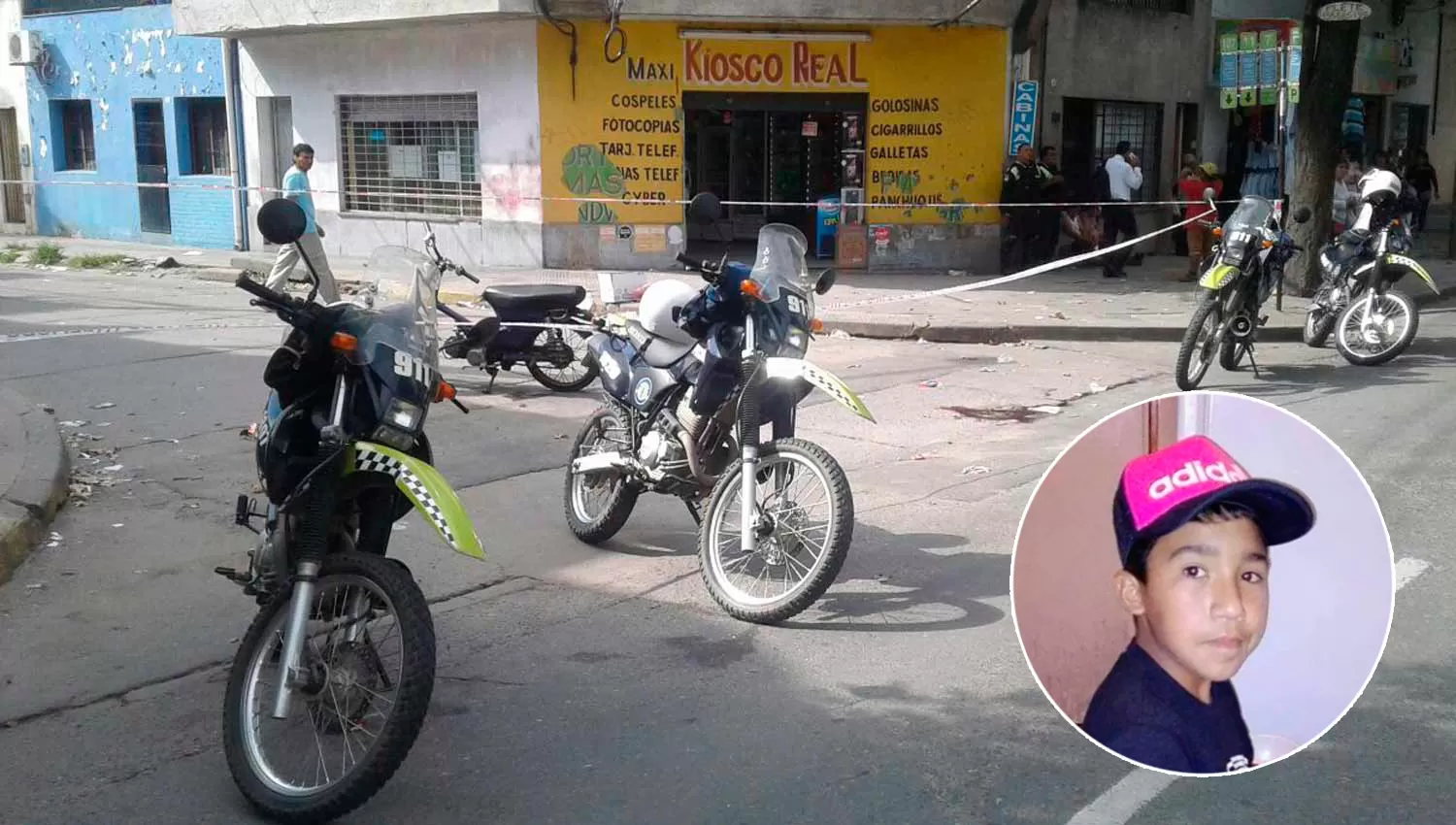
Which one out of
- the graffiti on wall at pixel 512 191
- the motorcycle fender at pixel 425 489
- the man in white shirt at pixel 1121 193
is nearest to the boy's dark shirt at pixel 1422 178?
the man in white shirt at pixel 1121 193

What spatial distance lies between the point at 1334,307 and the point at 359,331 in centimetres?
995

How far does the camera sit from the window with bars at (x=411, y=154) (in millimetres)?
19000

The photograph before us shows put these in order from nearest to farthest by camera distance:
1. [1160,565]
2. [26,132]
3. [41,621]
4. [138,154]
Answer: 1. [1160,565]
2. [41,621]
3. [138,154]
4. [26,132]

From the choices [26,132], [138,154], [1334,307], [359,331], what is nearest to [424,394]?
[359,331]

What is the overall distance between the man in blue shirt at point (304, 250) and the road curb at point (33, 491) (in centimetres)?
152

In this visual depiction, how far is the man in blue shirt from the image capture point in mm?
5516

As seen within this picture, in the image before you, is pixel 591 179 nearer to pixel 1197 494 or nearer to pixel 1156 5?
pixel 1156 5

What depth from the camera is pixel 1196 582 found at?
129 centimetres

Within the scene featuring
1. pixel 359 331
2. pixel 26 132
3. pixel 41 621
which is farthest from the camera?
pixel 26 132

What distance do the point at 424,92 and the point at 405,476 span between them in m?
16.3

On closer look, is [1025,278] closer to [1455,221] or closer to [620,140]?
[620,140]

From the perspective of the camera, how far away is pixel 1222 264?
33.2 ft

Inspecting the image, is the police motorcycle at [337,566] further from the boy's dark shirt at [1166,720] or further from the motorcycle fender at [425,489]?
the boy's dark shirt at [1166,720]

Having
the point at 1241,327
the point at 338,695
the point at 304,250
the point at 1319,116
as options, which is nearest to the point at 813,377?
the point at 304,250
